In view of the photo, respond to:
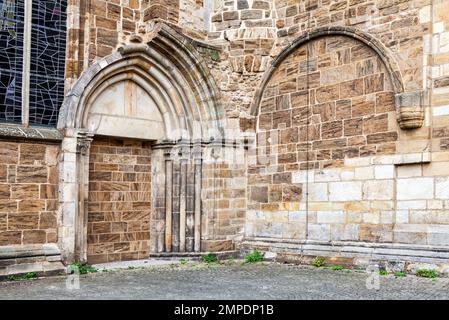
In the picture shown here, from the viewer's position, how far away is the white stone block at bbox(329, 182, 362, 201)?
330 inches

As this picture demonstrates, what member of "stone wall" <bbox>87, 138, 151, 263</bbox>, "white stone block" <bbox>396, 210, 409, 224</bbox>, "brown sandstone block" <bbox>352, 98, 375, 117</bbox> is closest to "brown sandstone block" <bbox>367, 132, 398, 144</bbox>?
"brown sandstone block" <bbox>352, 98, 375, 117</bbox>

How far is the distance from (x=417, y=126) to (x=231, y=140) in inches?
125

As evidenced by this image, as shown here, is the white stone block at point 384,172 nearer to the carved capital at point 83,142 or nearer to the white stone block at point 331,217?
the white stone block at point 331,217

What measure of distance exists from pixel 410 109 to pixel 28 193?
5.07 meters

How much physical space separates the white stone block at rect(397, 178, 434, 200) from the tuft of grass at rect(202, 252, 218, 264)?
3072 mm

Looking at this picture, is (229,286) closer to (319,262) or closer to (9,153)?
(319,262)

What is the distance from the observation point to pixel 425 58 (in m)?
7.73

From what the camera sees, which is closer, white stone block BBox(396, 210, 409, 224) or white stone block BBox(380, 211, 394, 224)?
white stone block BBox(396, 210, 409, 224)

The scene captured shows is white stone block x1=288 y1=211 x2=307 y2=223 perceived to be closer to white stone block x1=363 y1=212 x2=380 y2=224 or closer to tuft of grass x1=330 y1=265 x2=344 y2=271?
tuft of grass x1=330 y1=265 x2=344 y2=271

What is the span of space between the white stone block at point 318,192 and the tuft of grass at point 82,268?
130 inches

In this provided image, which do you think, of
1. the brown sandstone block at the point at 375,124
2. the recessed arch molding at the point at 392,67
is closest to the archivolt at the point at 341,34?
the recessed arch molding at the point at 392,67

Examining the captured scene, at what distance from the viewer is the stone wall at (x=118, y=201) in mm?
8891

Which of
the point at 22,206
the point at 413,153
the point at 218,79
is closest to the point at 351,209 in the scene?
the point at 413,153
